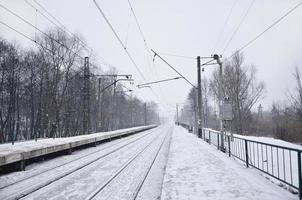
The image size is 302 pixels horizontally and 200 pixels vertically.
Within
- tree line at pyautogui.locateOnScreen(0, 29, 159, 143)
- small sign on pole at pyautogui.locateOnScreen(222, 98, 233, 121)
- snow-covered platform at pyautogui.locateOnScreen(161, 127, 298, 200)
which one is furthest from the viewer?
tree line at pyautogui.locateOnScreen(0, 29, 159, 143)

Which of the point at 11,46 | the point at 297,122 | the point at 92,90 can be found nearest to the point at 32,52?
the point at 11,46

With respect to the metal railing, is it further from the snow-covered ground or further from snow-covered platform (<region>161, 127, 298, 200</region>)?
snow-covered platform (<region>161, 127, 298, 200</region>)

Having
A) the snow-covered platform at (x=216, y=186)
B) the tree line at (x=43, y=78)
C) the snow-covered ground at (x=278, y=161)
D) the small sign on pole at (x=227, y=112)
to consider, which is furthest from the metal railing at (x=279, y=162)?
the tree line at (x=43, y=78)

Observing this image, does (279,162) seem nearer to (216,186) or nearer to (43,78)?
(216,186)

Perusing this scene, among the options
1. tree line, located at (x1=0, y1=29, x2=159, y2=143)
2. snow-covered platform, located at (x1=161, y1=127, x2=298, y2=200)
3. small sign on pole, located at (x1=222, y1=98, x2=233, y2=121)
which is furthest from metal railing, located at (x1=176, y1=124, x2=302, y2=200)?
tree line, located at (x1=0, y1=29, x2=159, y2=143)

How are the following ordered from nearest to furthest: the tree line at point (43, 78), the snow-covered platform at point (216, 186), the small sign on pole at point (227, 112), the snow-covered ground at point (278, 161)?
the snow-covered platform at point (216, 186)
the snow-covered ground at point (278, 161)
the small sign on pole at point (227, 112)
the tree line at point (43, 78)

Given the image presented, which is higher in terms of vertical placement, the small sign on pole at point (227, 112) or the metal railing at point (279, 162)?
the small sign on pole at point (227, 112)

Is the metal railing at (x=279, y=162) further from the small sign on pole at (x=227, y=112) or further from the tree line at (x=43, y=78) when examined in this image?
the tree line at (x=43, y=78)

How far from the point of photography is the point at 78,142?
50.4ft

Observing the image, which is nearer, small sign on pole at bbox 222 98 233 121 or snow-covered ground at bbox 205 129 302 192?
snow-covered ground at bbox 205 129 302 192

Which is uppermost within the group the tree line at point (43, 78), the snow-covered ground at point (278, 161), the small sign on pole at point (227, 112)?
the tree line at point (43, 78)

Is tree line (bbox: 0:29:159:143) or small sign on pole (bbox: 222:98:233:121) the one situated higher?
tree line (bbox: 0:29:159:143)

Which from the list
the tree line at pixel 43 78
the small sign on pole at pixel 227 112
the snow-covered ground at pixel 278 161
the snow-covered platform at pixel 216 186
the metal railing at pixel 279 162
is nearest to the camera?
the snow-covered platform at pixel 216 186

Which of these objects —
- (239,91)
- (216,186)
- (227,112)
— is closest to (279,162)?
(227,112)
